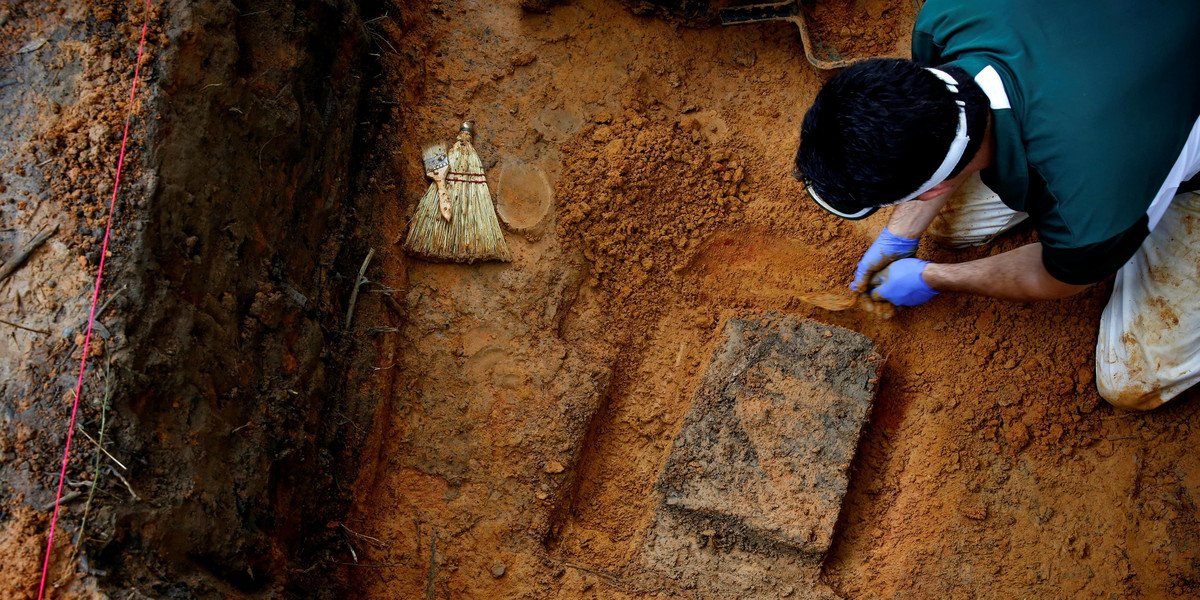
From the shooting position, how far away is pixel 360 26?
2.32 meters

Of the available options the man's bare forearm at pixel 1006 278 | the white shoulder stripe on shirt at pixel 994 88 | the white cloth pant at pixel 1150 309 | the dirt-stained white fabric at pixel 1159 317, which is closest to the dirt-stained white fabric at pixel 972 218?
the white cloth pant at pixel 1150 309

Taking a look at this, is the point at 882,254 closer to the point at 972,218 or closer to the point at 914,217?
the point at 914,217

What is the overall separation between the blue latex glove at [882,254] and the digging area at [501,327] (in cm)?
15

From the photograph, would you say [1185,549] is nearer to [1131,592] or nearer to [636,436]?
[1131,592]

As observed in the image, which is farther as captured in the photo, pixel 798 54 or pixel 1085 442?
pixel 798 54

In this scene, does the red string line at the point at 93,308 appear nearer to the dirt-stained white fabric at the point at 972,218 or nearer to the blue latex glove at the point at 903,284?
the blue latex glove at the point at 903,284

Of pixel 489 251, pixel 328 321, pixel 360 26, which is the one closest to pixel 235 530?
pixel 328 321

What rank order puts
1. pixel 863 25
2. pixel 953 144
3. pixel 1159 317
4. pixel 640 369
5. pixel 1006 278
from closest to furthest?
pixel 953 144 → pixel 1006 278 → pixel 1159 317 → pixel 640 369 → pixel 863 25

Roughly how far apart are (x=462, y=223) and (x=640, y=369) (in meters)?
0.78

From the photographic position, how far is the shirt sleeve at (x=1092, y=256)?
176 centimetres

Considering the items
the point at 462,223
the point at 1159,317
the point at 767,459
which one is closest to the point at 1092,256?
the point at 1159,317

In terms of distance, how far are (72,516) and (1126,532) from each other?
2902 mm

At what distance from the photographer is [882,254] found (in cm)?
239

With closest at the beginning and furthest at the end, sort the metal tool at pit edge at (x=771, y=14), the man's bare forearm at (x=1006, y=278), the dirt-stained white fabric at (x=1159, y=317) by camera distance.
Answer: the man's bare forearm at (x=1006, y=278), the dirt-stained white fabric at (x=1159, y=317), the metal tool at pit edge at (x=771, y=14)
